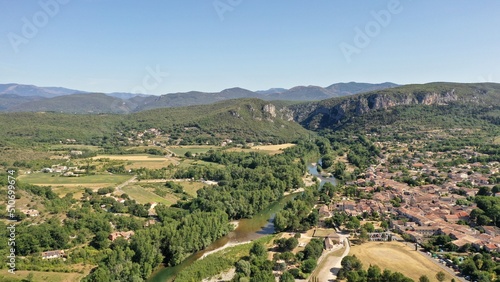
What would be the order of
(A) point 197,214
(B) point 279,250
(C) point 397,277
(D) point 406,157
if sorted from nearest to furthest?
(C) point 397,277, (B) point 279,250, (A) point 197,214, (D) point 406,157

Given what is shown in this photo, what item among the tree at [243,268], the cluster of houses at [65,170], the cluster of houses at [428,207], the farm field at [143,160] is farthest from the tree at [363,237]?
the cluster of houses at [65,170]

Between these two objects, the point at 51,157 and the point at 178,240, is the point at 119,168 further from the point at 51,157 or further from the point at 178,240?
the point at 178,240

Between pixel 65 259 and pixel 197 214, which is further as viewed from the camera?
pixel 197 214

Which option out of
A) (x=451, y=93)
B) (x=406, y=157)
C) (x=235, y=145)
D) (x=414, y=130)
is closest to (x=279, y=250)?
(x=406, y=157)

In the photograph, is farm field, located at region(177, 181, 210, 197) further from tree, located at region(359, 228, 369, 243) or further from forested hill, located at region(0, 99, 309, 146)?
forested hill, located at region(0, 99, 309, 146)

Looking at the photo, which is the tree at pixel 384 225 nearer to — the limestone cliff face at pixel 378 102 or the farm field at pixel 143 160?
the farm field at pixel 143 160

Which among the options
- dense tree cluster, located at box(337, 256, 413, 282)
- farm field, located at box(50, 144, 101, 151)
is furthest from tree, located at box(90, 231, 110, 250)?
farm field, located at box(50, 144, 101, 151)
